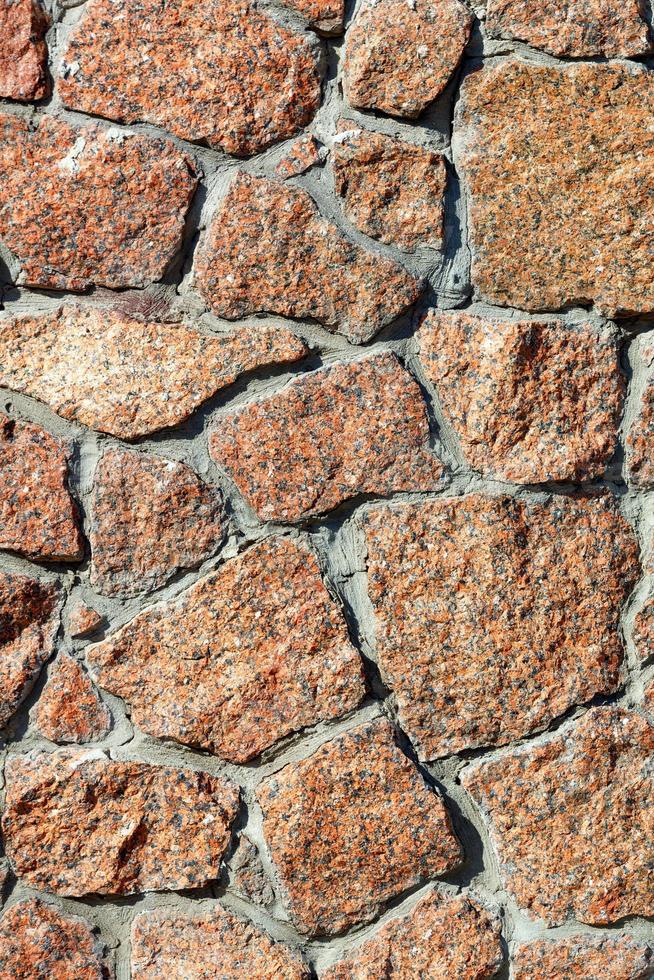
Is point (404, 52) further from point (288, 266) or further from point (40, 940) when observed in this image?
point (40, 940)

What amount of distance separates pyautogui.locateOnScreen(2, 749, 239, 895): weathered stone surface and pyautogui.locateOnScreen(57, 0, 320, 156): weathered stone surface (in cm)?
88

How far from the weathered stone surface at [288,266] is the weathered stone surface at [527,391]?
9cm

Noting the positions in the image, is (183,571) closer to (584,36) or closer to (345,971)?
(345,971)

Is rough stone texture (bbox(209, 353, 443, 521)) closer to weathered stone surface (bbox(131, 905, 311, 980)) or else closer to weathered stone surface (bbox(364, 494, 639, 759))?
weathered stone surface (bbox(364, 494, 639, 759))

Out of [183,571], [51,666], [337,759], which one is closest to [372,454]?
[183,571]

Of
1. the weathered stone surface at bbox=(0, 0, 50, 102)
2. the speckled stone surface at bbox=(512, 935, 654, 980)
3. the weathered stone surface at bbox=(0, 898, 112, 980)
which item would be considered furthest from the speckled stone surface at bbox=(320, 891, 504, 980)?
the weathered stone surface at bbox=(0, 0, 50, 102)

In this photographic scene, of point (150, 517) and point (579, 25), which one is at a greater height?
point (579, 25)

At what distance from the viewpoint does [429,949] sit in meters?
1.16

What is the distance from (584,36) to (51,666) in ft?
3.73

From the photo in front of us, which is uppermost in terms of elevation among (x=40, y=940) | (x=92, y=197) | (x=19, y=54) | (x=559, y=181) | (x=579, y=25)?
(x=579, y=25)

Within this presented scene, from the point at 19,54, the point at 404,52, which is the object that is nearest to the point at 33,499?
the point at 19,54

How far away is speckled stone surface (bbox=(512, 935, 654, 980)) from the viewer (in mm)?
1172

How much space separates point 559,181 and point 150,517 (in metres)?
0.73

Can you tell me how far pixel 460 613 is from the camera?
3.81 feet
